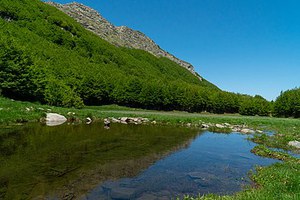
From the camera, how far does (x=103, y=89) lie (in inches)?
4296

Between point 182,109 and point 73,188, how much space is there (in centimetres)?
12408

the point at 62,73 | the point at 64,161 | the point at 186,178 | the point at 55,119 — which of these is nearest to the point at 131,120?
the point at 55,119

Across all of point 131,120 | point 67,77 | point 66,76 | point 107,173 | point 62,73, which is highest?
point 62,73

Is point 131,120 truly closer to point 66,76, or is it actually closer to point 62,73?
point 66,76

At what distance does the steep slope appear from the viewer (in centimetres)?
5628

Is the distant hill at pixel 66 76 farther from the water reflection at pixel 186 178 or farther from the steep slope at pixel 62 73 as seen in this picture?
the water reflection at pixel 186 178

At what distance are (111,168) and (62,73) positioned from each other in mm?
91500

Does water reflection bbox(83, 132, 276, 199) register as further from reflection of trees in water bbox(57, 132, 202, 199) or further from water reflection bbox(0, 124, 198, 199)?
water reflection bbox(0, 124, 198, 199)

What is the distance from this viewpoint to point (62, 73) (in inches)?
3954

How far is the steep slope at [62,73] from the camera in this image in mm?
56281

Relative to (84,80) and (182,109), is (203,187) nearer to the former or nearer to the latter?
(84,80)

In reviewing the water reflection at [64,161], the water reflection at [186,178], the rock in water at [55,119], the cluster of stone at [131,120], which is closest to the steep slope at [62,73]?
the rock in water at [55,119]

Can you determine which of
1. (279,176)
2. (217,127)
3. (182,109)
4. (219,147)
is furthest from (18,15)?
(279,176)

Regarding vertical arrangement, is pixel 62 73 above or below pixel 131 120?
above
